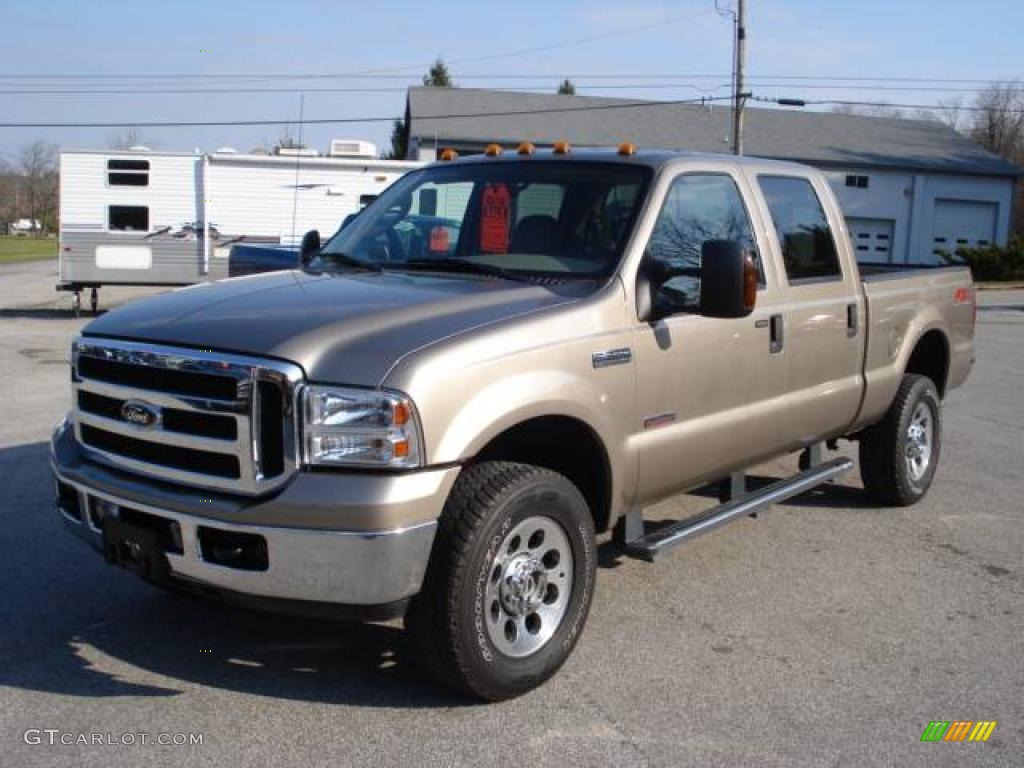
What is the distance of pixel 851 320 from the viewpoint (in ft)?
18.9

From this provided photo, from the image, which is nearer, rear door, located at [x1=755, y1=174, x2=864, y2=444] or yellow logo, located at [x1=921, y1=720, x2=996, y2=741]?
yellow logo, located at [x1=921, y1=720, x2=996, y2=741]

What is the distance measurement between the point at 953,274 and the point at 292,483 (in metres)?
5.34

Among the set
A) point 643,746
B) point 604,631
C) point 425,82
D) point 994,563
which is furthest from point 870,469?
point 425,82

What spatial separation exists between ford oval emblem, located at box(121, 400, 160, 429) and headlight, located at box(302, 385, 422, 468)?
0.67 m

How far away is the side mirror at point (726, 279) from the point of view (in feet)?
13.7

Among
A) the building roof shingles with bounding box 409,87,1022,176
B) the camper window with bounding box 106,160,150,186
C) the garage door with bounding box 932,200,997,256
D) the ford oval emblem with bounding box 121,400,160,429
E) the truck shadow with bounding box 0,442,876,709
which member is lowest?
the truck shadow with bounding box 0,442,876,709

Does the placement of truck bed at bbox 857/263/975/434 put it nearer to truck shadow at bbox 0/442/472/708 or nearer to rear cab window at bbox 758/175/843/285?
rear cab window at bbox 758/175/843/285

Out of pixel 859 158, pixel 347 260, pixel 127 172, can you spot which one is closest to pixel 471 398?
pixel 347 260

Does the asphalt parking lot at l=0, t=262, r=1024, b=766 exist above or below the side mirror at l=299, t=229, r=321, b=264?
below

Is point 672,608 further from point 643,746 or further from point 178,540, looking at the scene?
point 178,540

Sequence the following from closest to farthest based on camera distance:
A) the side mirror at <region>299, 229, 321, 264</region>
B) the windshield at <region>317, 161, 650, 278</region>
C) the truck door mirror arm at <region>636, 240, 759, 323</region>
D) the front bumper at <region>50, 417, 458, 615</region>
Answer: the front bumper at <region>50, 417, 458, 615</region>, the truck door mirror arm at <region>636, 240, 759, 323</region>, the windshield at <region>317, 161, 650, 278</region>, the side mirror at <region>299, 229, 321, 264</region>

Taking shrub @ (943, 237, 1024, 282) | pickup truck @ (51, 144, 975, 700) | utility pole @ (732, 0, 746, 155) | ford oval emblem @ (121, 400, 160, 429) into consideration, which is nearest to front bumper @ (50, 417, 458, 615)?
pickup truck @ (51, 144, 975, 700)

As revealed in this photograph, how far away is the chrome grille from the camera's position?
342cm

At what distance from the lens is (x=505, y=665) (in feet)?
12.3
